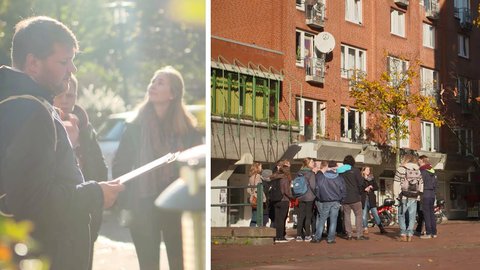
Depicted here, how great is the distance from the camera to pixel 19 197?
4336 millimetres

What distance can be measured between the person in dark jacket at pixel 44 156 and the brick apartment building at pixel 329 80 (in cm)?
2327

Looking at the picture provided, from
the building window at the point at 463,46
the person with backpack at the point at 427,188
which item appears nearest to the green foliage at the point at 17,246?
the person with backpack at the point at 427,188

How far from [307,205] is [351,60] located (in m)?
28.9

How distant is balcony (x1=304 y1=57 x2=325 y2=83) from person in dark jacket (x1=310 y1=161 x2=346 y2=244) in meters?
25.5

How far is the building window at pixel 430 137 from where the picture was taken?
52562mm

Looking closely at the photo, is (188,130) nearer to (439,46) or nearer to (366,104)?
(366,104)

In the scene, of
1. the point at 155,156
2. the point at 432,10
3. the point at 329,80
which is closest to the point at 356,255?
the point at 155,156

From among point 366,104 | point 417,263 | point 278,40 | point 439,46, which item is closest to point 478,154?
point 439,46

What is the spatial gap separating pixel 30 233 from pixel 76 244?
23 cm

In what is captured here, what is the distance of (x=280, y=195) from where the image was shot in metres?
19.4

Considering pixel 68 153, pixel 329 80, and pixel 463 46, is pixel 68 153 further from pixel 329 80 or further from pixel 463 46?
pixel 463 46

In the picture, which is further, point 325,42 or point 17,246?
point 325,42

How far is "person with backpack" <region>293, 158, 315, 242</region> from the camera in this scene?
19203 millimetres

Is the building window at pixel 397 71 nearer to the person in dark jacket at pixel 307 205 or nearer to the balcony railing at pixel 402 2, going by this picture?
the balcony railing at pixel 402 2
